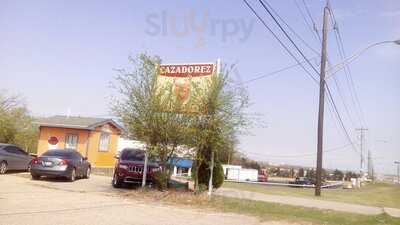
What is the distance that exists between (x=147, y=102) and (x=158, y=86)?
0.85m

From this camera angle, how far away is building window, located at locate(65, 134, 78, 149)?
30219 mm

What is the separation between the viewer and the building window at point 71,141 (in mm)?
30219

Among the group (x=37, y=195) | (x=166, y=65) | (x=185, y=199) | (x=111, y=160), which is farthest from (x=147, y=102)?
(x=111, y=160)

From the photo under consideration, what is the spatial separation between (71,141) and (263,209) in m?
18.1

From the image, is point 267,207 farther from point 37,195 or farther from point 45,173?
point 45,173

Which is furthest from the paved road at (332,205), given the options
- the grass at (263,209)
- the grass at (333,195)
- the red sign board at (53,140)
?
the red sign board at (53,140)

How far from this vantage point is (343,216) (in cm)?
1508

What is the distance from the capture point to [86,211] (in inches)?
457

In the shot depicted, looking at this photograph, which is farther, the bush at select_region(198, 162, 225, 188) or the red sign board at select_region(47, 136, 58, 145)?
the red sign board at select_region(47, 136, 58, 145)

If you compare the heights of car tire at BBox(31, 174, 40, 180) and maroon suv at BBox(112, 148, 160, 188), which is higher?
maroon suv at BBox(112, 148, 160, 188)

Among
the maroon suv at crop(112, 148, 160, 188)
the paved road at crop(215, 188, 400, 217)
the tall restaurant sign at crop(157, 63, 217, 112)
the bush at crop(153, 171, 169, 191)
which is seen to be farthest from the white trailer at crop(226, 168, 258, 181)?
the tall restaurant sign at crop(157, 63, 217, 112)

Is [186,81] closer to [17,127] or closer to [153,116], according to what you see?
[153,116]

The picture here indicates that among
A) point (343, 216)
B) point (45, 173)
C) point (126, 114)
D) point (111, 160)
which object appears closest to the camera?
point (343, 216)

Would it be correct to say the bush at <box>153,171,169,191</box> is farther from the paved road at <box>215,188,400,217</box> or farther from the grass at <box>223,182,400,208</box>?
the grass at <box>223,182,400,208</box>
